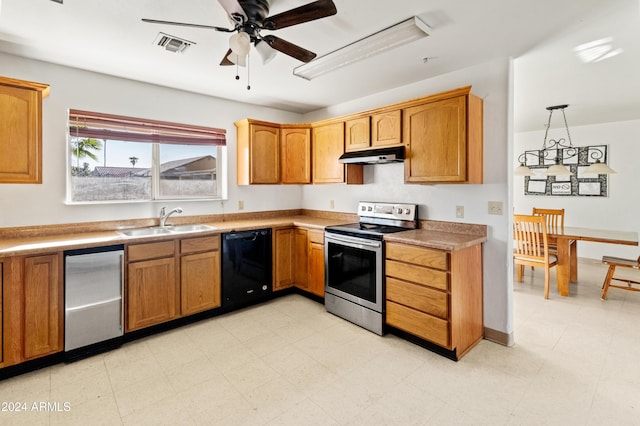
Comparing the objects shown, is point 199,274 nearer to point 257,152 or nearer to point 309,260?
point 309,260

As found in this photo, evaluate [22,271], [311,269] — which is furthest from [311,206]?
[22,271]

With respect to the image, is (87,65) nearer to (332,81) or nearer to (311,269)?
(332,81)

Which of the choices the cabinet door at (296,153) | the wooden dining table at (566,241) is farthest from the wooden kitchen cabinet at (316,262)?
the wooden dining table at (566,241)

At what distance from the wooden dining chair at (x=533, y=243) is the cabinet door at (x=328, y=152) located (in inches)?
96.6

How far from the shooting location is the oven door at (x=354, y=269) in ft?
9.73

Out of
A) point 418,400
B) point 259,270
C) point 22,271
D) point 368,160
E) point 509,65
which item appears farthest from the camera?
point 259,270

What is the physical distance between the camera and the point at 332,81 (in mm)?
3361

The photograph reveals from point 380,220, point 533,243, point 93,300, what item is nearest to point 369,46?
point 380,220

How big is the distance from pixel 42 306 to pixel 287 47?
2640 mm

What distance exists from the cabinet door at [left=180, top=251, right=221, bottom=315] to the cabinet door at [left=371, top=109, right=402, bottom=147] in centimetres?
208

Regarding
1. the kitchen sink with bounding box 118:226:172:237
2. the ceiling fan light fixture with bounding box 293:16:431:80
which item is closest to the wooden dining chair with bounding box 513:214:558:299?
the ceiling fan light fixture with bounding box 293:16:431:80

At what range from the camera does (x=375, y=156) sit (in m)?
3.20

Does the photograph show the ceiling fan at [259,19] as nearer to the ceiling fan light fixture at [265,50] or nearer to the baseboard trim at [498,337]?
the ceiling fan light fixture at [265,50]

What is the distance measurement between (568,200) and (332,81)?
526 cm
